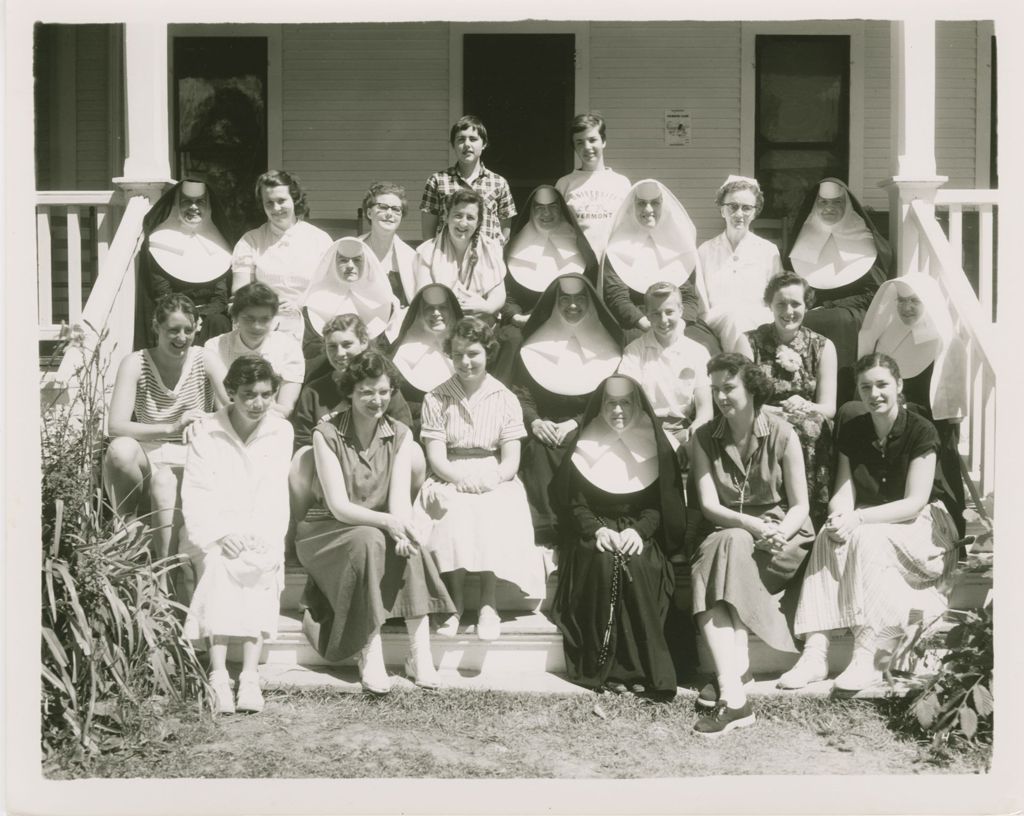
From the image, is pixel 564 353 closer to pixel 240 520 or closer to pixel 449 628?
→ pixel 449 628

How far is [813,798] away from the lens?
16.8 feet

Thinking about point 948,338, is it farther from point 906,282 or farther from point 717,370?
point 717,370

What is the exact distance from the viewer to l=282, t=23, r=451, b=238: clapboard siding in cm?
860

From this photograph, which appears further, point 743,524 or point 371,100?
point 371,100

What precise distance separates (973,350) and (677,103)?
3.27m

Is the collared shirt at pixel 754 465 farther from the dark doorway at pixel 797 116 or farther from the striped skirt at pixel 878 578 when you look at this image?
the dark doorway at pixel 797 116

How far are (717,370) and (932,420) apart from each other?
1177mm

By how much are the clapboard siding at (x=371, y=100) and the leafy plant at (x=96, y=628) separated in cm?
377

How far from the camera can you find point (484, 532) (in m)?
5.61

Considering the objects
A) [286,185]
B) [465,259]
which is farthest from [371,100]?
[465,259]

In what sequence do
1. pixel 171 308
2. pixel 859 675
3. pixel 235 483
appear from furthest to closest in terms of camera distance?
pixel 171 308, pixel 235 483, pixel 859 675

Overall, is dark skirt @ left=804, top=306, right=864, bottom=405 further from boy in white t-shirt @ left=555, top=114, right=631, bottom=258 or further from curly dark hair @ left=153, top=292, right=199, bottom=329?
curly dark hair @ left=153, top=292, right=199, bottom=329

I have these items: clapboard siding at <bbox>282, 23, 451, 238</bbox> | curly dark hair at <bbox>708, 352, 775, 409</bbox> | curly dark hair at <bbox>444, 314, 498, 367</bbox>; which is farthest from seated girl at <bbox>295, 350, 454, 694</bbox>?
clapboard siding at <bbox>282, 23, 451, 238</bbox>

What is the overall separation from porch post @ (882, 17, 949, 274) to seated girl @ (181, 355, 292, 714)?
3.13m
